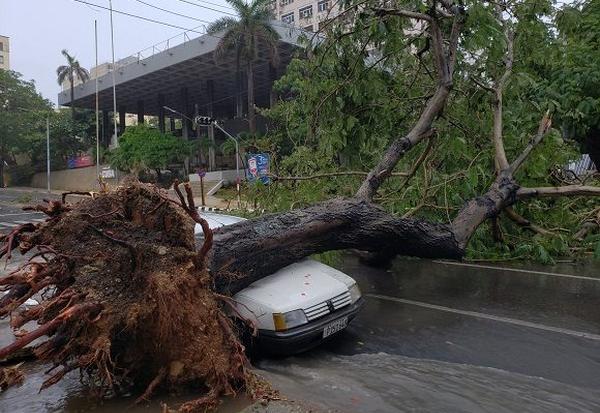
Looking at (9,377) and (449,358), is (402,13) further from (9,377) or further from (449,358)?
(9,377)

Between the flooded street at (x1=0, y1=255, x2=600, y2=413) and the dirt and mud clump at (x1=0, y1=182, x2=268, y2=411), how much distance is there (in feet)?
0.73

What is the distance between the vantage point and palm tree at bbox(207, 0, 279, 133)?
3269cm

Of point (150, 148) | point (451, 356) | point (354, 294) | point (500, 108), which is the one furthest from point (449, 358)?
point (150, 148)

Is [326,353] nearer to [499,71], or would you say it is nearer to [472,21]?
[472,21]

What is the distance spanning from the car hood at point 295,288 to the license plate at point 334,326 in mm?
229

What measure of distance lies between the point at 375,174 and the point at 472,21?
2467 mm

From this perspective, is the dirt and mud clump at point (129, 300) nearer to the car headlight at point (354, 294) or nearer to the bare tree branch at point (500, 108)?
the car headlight at point (354, 294)

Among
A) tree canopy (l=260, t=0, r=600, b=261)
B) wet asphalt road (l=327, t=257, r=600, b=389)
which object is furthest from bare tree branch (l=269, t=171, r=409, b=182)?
wet asphalt road (l=327, t=257, r=600, b=389)

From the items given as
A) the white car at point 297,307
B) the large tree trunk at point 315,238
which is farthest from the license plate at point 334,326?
the large tree trunk at point 315,238

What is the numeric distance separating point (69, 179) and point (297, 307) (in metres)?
51.2

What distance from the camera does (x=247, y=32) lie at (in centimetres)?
3266

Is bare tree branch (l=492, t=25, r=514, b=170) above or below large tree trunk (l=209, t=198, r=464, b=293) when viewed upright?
above

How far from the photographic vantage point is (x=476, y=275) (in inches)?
290

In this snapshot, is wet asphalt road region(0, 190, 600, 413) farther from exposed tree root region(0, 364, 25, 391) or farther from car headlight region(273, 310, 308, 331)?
car headlight region(273, 310, 308, 331)
